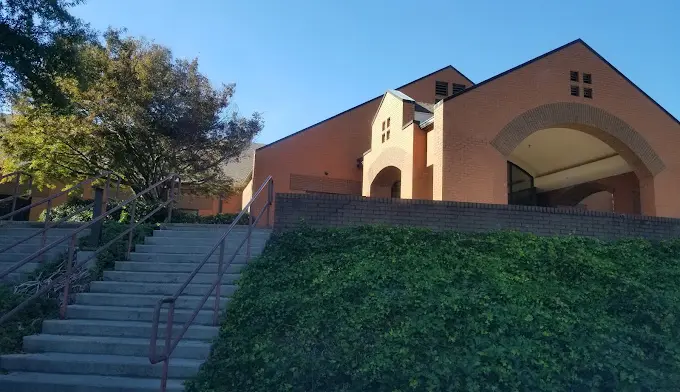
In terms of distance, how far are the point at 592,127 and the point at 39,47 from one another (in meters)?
11.4

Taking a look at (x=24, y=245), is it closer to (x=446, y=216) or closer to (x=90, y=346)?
(x=90, y=346)

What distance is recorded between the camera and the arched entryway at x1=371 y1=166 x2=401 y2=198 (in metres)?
15.0

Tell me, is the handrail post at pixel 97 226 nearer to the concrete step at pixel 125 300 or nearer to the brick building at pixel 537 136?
the concrete step at pixel 125 300

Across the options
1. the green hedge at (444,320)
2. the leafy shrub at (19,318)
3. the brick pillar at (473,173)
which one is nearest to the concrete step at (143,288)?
the leafy shrub at (19,318)

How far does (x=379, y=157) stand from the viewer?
1484 centimetres

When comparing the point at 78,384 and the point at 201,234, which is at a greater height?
the point at 201,234

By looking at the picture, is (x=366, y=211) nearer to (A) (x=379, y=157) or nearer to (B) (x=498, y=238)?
(B) (x=498, y=238)

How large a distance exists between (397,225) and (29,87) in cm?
622

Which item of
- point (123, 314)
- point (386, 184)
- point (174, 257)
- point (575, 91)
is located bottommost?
point (123, 314)

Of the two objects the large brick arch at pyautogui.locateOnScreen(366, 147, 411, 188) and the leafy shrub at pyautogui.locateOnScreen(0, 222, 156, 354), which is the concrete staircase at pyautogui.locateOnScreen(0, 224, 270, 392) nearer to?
the leafy shrub at pyautogui.locateOnScreen(0, 222, 156, 354)

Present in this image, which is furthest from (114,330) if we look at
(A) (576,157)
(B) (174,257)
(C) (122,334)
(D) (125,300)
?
(A) (576,157)

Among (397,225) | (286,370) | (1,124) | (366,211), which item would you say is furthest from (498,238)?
(1,124)

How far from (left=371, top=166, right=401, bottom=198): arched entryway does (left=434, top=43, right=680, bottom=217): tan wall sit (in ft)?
12.4

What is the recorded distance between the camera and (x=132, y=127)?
13633 millimetres
